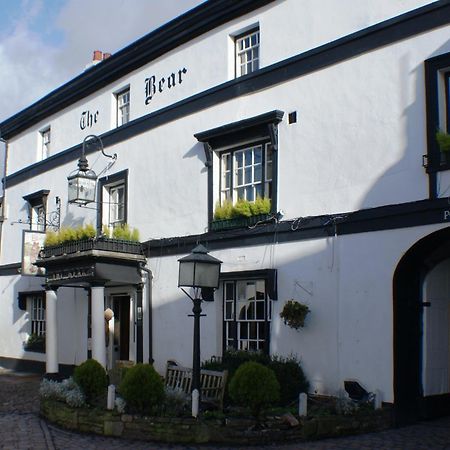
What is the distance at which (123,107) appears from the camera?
18281 millimetres

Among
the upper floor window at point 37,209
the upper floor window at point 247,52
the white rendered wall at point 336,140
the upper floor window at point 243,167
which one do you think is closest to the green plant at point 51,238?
the upper floor window at point 37,209

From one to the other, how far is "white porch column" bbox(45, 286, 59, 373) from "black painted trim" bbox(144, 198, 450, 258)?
142 inches

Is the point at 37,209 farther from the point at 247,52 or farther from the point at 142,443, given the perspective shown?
the point at 142,443

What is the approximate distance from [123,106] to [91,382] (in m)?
9.04

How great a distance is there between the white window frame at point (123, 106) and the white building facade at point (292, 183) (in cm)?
8

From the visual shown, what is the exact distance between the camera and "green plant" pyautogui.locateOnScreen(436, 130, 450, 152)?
33.4 ft

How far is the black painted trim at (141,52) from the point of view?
578 inches

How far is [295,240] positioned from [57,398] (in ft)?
16.5

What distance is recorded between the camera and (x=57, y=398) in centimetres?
1173

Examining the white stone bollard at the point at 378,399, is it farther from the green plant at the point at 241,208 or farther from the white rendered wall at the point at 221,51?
the white rendered wall at the point at 221,51

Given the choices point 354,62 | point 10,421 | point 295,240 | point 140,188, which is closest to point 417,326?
point 295,240

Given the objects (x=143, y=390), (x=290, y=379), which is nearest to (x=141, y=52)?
(x=290, y=379)

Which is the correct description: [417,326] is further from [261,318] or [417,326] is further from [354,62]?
[354,62]

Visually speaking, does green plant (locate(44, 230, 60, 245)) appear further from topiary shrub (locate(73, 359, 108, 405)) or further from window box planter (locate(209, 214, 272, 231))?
topiary shrub (locate(73, 359, 108, 405))
